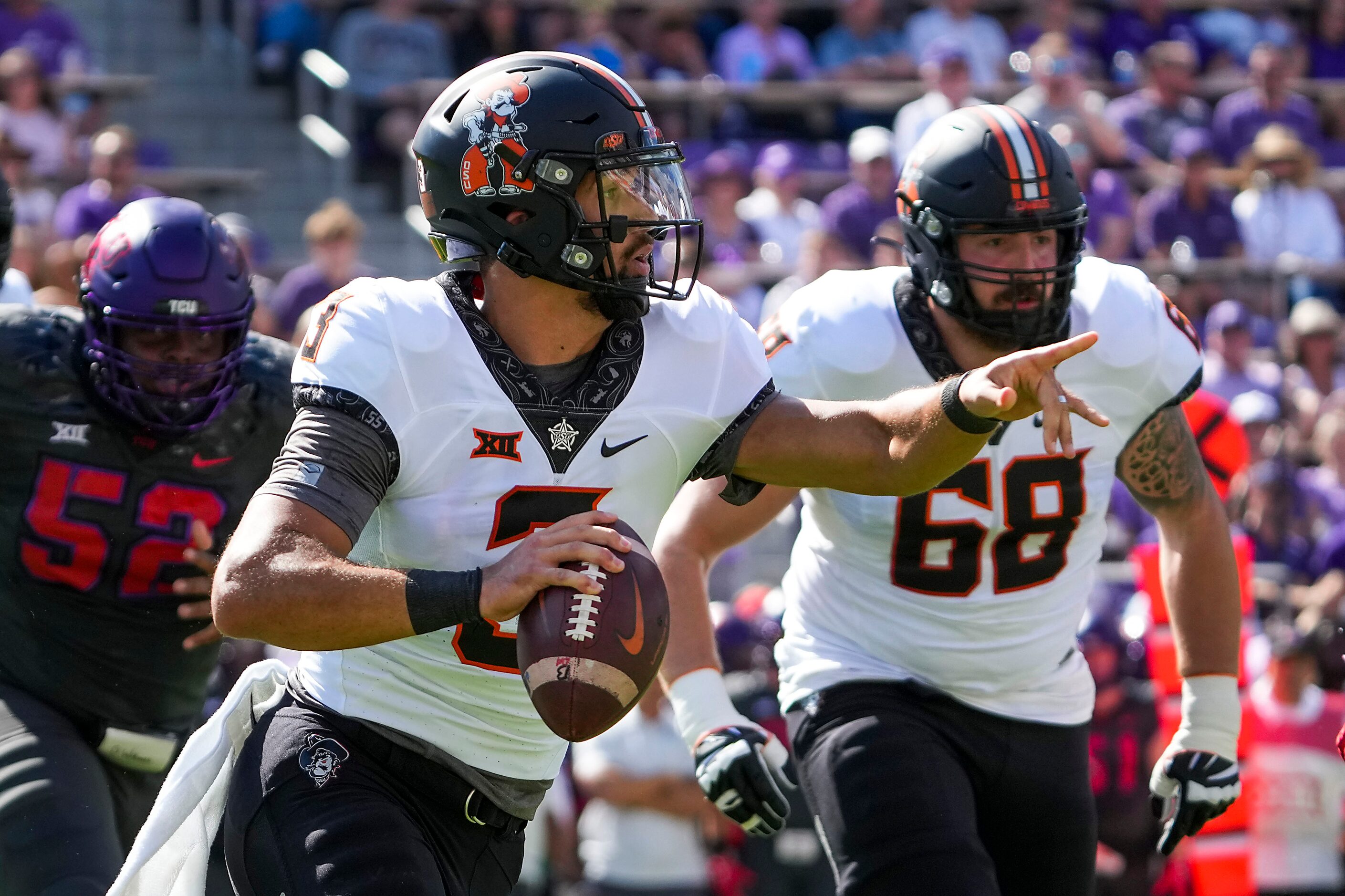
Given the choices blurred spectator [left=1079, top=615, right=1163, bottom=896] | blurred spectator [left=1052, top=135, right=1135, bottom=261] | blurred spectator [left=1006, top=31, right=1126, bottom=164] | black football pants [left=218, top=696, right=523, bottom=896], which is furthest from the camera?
blurred spectator [left=1006, top=31, right=1126, bottom=164]

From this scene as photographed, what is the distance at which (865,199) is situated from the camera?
31.1 ft

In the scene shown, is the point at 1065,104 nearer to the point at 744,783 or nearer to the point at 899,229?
the point at 899,229

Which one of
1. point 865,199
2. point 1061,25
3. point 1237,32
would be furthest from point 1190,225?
point 1237,32

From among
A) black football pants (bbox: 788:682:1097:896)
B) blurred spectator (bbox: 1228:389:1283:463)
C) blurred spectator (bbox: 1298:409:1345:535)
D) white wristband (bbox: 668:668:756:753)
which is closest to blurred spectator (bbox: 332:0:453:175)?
blurred spectator (bbox: 1228:389:1283:463)

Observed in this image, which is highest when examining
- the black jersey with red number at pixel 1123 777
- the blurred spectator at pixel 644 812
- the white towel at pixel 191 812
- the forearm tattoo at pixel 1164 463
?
the forearm tattoo at pixel 1164 463

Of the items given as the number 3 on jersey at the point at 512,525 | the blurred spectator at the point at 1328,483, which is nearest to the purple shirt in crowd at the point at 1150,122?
the blurred spectator at the point at 1328,483

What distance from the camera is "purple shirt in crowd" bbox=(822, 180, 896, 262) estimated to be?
9422 millimetres

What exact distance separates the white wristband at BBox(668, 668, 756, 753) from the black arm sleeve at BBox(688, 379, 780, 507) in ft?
2.11

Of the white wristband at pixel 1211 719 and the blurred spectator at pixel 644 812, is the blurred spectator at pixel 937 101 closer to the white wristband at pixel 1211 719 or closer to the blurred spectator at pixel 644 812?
the blurred spectator at pixel 644 812

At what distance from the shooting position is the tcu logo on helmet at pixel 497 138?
122 inches

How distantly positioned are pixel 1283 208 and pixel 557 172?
7.96 meters

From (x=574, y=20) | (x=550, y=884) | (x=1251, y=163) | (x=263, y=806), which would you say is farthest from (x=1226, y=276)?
(x=263, y=806)

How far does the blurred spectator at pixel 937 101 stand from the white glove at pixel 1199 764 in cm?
614

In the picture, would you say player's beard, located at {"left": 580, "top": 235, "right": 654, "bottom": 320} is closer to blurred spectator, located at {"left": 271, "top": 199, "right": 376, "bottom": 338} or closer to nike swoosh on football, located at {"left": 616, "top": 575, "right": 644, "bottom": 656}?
nike swoosh on football, located at {"left": 616, "top": 575, "right": 644, "bottom": 656}
